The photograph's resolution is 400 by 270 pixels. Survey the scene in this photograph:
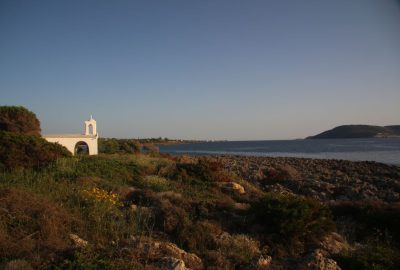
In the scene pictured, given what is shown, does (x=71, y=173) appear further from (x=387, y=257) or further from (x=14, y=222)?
(x=387, y=257)

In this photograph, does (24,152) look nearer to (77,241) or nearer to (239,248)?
(77,241)

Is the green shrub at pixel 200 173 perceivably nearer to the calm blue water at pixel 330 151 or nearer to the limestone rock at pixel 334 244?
the limestone rock at pixel 334 244

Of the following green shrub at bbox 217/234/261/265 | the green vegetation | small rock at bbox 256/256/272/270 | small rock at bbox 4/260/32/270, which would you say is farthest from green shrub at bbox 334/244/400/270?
small rock at bbox 4/260/32/270

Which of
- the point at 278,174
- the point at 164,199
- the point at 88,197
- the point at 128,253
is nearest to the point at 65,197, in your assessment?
the point at 88,197

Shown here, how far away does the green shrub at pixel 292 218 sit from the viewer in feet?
23.9

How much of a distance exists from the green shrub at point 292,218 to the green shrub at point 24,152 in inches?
336

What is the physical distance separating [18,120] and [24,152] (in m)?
17.6

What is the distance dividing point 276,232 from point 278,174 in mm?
16480

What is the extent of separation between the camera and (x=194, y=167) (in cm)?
1533

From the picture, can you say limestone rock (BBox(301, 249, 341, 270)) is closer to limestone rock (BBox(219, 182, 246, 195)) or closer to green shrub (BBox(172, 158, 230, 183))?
limestone rock (BBox(219, 182, 246, 195))

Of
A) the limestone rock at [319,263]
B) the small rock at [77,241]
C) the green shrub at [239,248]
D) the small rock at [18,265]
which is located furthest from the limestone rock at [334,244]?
the small rock at [18,265]

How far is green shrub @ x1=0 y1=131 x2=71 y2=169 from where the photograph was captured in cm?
1199

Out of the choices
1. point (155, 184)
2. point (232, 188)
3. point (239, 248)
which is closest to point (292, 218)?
point (239, 248)

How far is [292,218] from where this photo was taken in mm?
7484
